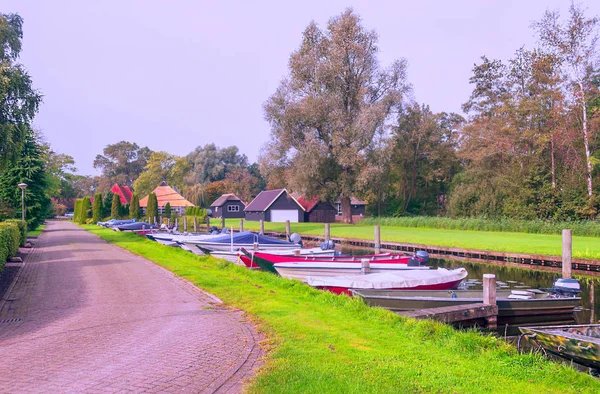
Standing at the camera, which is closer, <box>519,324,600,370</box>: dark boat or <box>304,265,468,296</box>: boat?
<box>519,324,600,370</box>: dark boat

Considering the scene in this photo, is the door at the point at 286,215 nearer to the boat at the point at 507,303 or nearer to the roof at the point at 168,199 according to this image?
the roof at the point at 168,199

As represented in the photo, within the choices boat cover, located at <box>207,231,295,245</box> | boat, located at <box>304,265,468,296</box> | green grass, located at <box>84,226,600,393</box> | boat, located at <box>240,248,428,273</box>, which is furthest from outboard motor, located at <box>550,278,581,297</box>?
boat cover, located at <box>207,231,295,245</box>

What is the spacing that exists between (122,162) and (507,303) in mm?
115283

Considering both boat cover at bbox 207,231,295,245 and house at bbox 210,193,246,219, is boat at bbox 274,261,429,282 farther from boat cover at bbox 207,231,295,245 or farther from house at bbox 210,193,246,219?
house at bbox 210,193,246,219

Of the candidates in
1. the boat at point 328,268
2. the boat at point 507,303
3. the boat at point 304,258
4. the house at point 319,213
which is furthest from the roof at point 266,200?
the boat at point 507,303

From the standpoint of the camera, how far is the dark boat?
7363 mm

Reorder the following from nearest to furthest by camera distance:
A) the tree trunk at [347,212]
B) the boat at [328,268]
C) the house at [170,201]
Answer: the boat at [328,268]
the tree trunk at [347,212]
the house at [170,201]

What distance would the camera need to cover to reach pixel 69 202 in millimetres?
116500

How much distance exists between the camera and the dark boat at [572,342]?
7.36m

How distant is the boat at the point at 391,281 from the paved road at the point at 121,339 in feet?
12.1

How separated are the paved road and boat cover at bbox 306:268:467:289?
3659mm

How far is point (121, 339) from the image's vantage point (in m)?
7.40

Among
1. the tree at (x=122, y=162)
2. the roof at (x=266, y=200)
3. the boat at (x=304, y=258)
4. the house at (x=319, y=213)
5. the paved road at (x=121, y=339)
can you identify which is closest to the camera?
the paved road at (x=121, y=339)

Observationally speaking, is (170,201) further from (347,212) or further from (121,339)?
(121,339)
